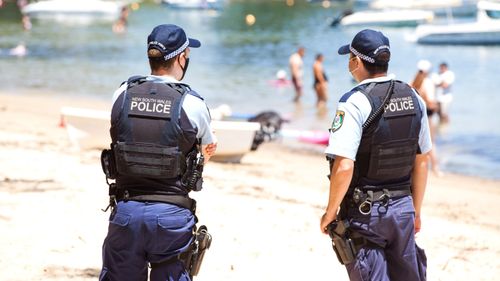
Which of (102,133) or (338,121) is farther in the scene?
(102,133)

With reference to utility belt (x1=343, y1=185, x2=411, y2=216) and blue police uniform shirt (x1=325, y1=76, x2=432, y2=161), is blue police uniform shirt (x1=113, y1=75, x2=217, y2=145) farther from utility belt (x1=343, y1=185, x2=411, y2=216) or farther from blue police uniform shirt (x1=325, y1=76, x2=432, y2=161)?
utility belt (x1=343, y1=185, x2=411, y2=216)

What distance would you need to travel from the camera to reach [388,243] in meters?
4.65

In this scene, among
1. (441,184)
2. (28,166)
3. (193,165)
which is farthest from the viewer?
(441,184)

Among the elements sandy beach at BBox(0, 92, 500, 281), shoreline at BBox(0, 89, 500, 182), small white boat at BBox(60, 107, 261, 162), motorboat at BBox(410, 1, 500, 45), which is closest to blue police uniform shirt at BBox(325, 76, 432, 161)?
sandy beach at BBox(0, 92, 500, 281)

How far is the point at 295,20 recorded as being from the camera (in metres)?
58.9

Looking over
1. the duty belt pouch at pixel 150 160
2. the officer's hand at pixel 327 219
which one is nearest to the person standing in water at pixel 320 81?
the officer's hand at pixel 327 219

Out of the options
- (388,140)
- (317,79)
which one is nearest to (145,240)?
(388,140)

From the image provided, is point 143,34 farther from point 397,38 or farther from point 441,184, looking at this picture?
point 441,184

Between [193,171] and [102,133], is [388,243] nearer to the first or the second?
[193,171]

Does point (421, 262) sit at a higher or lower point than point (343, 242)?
lower

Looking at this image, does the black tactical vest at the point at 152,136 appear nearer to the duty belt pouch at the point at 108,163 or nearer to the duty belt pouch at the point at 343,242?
the duty belt pouch at the point at 108,163

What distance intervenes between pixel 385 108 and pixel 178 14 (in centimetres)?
5648

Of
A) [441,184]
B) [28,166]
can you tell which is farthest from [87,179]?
[441,184]

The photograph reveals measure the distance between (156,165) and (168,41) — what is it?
0.66 metres
